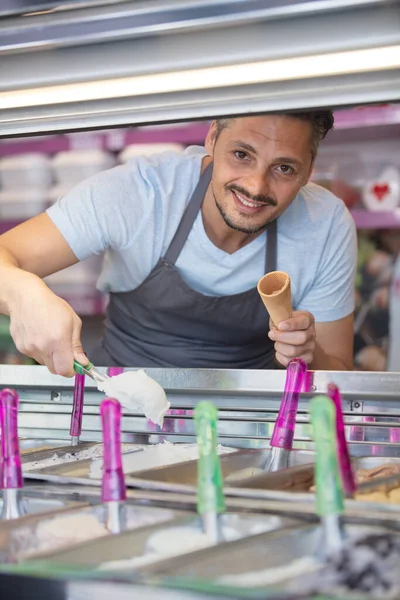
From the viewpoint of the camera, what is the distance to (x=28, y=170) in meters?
4.43

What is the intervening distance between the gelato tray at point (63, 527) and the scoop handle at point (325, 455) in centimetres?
28

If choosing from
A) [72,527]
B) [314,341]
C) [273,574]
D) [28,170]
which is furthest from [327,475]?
[28,170]

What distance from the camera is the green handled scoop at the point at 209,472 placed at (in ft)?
3.42

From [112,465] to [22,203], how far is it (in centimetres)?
356

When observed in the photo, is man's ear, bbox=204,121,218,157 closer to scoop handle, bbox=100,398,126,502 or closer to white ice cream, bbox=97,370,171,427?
white ice cream, bbox=97,370,171,427

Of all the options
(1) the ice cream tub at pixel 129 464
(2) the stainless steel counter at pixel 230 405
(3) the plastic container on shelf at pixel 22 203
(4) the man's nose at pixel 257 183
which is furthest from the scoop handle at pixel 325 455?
(3) the plastic container on shelf at pixel 22 203

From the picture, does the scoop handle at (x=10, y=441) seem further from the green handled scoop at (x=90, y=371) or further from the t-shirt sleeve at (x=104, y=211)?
the t-shirt sleeve at (x=104, y=211)

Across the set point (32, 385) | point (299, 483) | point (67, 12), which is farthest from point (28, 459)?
point (67, 12)

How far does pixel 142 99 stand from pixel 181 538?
759 millimetres

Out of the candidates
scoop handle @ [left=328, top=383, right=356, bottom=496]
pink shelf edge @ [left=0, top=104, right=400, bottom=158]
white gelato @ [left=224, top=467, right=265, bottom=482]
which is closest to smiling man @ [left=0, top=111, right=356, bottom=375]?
white gelato @ [left=224, top=467, right=265, bottom=482]

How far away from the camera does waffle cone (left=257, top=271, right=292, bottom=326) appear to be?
1.64m

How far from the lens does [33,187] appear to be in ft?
14.6

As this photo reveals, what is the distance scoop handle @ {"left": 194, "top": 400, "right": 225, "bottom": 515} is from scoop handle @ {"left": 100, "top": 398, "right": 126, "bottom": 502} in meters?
0.12

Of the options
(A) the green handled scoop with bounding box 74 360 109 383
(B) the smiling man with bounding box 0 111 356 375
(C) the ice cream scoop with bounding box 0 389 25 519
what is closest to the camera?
(C) the ice cream scoop with bounding box 0 389 25 519
